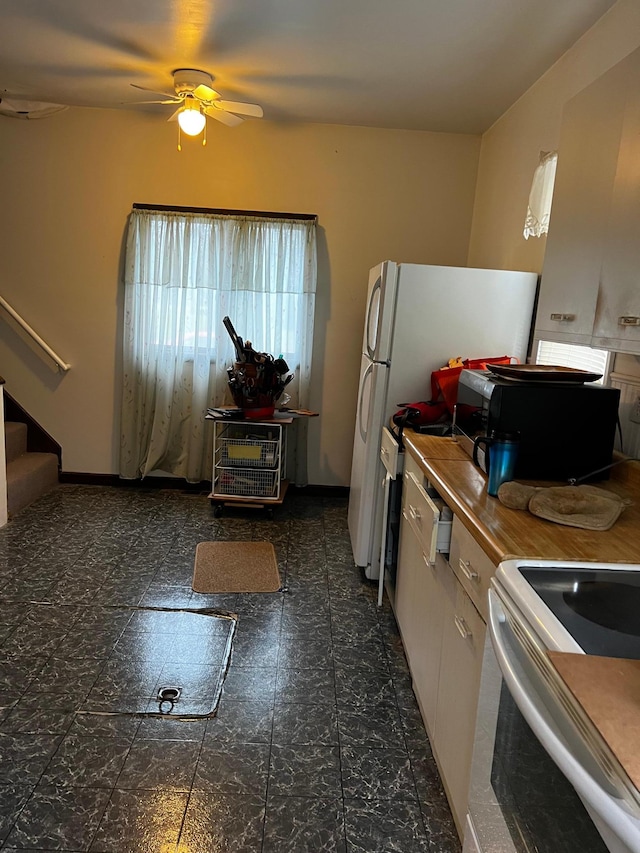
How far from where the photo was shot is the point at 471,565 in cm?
161

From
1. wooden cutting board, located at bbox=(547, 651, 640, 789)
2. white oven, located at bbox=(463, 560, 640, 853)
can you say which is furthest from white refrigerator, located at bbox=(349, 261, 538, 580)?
wooden cutting board, located at bbox=(547, 651, 640, 789)

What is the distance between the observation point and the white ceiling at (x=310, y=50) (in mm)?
2561

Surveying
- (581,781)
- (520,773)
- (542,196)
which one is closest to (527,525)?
(520,773)

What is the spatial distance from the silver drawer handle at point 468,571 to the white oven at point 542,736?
23 cm

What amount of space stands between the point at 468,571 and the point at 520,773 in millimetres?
575

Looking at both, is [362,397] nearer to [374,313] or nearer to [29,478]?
[374,313]

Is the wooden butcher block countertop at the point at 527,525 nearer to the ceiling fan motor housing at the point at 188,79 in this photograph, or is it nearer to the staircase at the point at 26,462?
the ceiling fan motor housing at the point at 188,79

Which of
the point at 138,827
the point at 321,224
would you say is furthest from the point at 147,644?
the point at 321,224

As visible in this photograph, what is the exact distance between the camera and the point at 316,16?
2637mm

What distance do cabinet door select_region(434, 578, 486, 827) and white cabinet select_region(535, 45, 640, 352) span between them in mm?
813

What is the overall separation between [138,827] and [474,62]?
3312 millimetres

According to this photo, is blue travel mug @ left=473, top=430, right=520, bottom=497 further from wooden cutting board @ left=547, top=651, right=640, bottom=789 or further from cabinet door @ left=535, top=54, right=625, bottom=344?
wooden cutting board @ left=547, top=651, right=640, bottom=789

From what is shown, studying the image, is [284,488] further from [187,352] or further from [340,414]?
[187,352]

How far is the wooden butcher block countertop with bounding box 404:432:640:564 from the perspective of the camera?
1.43 metres
